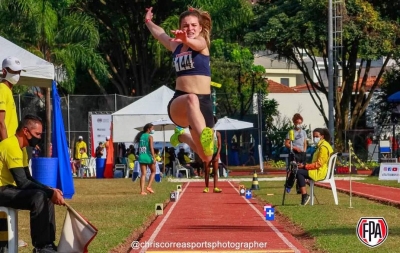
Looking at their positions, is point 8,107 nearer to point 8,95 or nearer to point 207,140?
point 8,95

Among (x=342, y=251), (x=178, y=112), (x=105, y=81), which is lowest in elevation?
(x=342, y=251)

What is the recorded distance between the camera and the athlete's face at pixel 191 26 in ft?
31.1

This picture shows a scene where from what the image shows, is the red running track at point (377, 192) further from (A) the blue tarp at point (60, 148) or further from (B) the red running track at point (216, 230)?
(A) the blue tarp at point (60, 148)

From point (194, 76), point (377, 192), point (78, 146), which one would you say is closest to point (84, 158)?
point (78, 146)

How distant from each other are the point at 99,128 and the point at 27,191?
98.0 feet

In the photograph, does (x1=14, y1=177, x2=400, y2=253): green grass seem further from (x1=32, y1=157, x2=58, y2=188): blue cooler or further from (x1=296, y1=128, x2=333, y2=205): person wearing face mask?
(x1=32, y1=157, x2=58, y2=188): blue cooler

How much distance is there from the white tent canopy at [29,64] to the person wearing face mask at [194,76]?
9446 millimetres

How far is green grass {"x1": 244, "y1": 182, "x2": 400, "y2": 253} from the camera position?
1280cm

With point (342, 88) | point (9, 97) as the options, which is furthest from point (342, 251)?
point (342, 88)

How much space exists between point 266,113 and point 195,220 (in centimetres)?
4179

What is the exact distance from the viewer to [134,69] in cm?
4953

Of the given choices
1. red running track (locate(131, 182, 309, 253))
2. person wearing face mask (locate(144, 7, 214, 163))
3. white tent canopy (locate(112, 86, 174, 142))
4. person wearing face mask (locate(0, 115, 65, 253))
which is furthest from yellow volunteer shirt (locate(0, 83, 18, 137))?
white tent canopy (locate(112, 86, 174, 142))

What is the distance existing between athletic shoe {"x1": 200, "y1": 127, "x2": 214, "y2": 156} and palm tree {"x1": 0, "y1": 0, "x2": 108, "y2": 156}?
30540mm

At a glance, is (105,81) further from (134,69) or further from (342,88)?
(342,88)
